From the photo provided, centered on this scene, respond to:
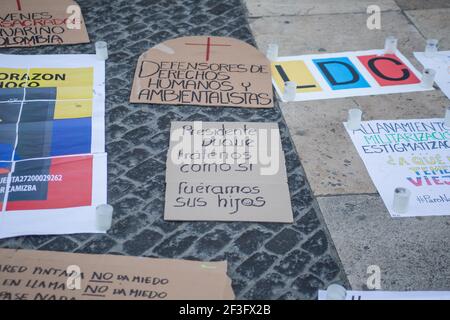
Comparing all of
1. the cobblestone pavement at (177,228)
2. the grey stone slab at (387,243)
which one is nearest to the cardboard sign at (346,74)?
the cobblestone pavement at (177,228)

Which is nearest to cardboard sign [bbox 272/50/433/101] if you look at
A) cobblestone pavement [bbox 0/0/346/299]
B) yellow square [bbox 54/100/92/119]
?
cobblestone pavement [bbox 0/0/346/299]

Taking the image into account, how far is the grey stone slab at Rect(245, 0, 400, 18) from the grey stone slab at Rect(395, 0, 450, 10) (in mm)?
65

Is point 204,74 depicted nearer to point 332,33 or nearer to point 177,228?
point 332,33

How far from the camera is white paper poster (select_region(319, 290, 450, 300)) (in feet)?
8.93

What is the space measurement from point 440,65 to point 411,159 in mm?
1162

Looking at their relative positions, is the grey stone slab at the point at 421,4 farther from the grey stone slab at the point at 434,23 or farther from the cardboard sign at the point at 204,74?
the cardboard sign at the point at 204,74

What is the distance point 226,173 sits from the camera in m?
3.30

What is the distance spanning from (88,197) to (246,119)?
3.51ft

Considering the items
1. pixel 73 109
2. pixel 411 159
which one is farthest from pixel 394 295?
pixel 73 109

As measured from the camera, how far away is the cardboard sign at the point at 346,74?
4.05 metres

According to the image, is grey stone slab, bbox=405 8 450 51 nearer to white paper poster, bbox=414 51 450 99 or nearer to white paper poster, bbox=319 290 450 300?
white paper poster, bbox=414 51 450 99

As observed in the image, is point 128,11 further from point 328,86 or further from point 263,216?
point 263,216

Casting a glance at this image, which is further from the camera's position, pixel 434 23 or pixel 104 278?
pixel 434 23

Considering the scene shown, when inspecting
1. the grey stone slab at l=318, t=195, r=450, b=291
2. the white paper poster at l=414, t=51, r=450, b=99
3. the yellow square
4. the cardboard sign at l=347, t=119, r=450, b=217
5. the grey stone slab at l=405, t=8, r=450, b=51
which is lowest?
the grey stone slab at l=318, t=195, r=450, b=291
